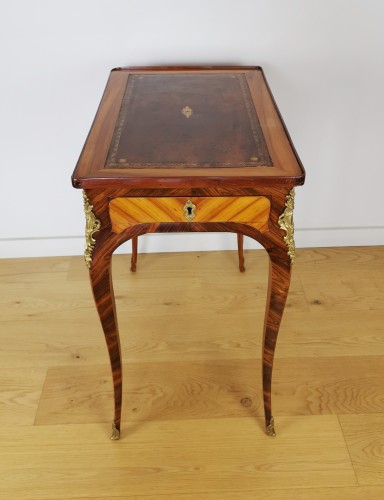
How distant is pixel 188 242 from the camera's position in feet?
5.63

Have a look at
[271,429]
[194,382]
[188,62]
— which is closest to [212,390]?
[194,382]

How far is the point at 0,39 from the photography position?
51.4 inches

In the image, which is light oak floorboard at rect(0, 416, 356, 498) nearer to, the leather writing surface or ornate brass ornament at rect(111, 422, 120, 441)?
ornate brass ornament at rect(111, 422, 120, 441)

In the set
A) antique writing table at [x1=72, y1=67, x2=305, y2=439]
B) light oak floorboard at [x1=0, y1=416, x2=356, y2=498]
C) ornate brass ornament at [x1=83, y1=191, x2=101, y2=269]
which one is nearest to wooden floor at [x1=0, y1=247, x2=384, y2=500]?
light oak floorboard at [x1=0, y1=416, x2=356, y2=498]

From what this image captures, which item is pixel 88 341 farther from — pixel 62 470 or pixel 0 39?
pixel 0 39

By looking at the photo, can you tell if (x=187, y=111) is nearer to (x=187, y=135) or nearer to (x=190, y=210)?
(x=187, y=135)

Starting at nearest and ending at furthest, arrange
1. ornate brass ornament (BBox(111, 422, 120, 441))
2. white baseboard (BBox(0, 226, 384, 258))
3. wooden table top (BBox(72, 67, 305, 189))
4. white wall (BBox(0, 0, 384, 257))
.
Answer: wooden table top (BBox(72, 67, 305, 189)), ornate brass ornament (BBox(111, 422, 120, 441)), white wall (BBox(0, 0, 384, 257)), white baseboard (BBox(0, 226, 384, 258))

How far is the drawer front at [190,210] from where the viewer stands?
860mm

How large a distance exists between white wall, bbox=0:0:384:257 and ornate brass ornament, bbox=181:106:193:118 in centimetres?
34

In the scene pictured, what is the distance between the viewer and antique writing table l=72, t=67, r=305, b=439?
32.9 inches

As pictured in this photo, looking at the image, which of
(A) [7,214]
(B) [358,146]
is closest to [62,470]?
(A) [7,214]

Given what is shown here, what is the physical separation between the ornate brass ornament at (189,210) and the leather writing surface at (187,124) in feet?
0.22

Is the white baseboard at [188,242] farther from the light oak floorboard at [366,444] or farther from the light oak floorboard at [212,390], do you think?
the light oak floorboard at [366,444]

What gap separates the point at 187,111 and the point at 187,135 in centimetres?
12
